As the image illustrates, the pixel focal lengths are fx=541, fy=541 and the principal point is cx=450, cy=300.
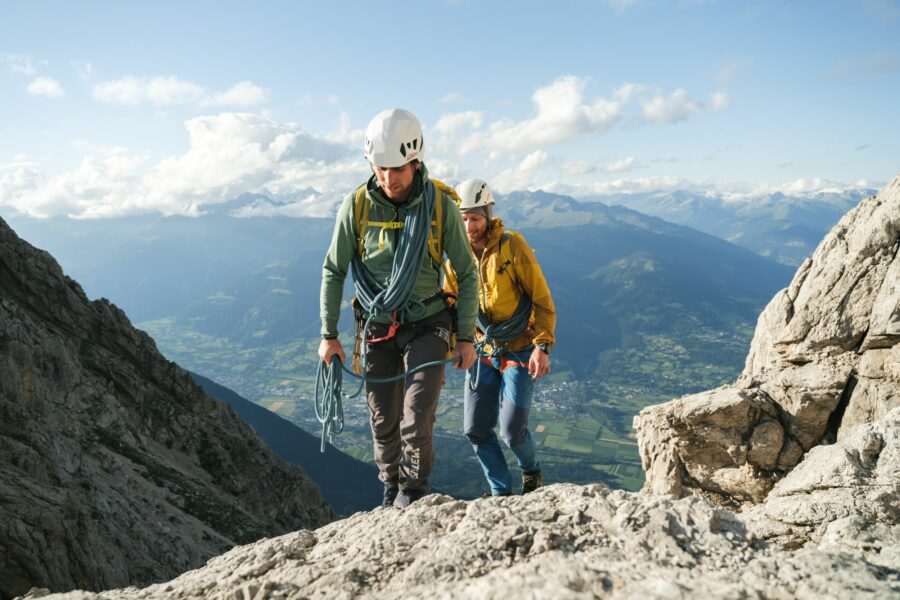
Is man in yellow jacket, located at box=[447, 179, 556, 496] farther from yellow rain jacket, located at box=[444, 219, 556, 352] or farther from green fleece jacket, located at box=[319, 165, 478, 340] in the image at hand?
green fleece jacket, located at box=[319, 165, 478, 340]

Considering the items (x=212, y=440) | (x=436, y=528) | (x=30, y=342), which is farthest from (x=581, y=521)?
(x=212, y=440)

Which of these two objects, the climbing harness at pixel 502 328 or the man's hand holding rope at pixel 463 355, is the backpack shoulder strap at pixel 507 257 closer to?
the climbing harness at pixel 502 328

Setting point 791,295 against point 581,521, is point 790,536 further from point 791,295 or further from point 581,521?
point 791,295

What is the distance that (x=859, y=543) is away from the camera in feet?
13.2

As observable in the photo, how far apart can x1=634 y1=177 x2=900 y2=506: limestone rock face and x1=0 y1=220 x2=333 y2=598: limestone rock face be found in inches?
388

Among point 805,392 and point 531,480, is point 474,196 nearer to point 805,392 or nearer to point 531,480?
point 531,480

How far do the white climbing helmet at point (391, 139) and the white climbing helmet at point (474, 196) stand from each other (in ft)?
7.59

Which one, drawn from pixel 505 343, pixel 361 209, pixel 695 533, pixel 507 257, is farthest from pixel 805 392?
pixel 361 209

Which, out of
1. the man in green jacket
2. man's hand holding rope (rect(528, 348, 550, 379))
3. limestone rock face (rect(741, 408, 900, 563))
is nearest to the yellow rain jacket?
man's hand holding rope (rect(528, 348, 550, 379))

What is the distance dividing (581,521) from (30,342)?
19.9 metres

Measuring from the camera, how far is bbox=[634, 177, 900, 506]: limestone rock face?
9062 millimetres

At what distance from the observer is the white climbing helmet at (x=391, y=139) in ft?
18.7

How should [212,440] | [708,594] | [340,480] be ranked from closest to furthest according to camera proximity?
1. [708,594]
2. [212,440]
3. [340,480]

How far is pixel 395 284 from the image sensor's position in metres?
5.91
